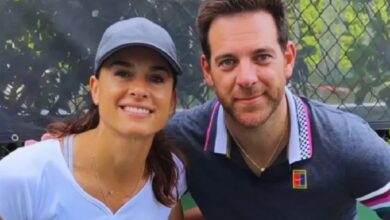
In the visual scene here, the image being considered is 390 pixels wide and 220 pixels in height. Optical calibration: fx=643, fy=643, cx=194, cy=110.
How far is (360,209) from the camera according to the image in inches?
105

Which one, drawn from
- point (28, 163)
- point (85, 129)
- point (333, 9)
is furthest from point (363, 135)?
point (28, 163)

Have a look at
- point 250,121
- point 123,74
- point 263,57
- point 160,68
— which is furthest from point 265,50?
point 123,74

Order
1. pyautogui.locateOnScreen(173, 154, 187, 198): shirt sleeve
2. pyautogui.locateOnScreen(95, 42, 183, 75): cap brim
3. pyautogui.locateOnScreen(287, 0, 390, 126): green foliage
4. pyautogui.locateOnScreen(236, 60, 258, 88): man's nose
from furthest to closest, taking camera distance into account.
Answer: pyautogui.locateOnScreen(287, 0, 390, 126): green foliage
pyautogui.locateOnScreen(173, 154, 187, 198): shirt sleeve
pyautogui.locateOnScreen(236, 60, 258, 88): man's nose
pyautogui.locateOnScreen(95, 42, 183, 75): cap brim

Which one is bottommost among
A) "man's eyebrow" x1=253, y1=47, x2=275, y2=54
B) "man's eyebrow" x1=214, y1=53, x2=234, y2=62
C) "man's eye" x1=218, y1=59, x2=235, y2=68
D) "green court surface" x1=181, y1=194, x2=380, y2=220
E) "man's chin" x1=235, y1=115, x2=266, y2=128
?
"green court surface" x1=181, y1=194, x2=380, y2=220

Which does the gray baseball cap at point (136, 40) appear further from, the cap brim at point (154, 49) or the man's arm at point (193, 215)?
the man's arm at point (193, 215)

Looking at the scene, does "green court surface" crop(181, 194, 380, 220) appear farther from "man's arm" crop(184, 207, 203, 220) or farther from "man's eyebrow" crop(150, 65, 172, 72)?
"man's eyebrow" crop(150, 65, 172, 72)

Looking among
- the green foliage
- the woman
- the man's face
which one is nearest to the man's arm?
the woman

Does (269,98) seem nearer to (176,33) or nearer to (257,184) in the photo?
(257,184)

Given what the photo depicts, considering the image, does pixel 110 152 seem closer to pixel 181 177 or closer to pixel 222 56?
pixel 181 177

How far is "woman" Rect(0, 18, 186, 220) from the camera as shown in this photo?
1.86 m

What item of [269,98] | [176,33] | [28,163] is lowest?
[28,163]

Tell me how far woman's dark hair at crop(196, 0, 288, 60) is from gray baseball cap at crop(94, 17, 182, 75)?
0.25 metres

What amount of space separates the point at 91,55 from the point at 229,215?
80 cm

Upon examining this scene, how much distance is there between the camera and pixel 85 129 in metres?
2.11
